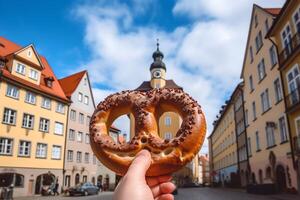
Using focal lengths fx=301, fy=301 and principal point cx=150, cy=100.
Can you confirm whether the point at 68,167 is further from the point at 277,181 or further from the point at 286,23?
the point at 286,23

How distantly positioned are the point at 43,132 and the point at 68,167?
6093mm

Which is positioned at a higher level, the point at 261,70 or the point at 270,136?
the point at 261,70

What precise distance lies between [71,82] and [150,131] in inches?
1541

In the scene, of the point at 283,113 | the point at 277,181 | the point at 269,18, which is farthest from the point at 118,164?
the point at 269,18

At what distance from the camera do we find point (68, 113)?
36.8 metres

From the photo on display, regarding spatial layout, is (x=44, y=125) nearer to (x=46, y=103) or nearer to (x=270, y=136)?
(x=46, y=103)

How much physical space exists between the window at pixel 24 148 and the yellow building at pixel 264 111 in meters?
22.7

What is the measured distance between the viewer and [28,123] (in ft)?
100

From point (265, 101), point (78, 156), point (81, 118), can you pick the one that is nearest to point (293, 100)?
point (265, 101)

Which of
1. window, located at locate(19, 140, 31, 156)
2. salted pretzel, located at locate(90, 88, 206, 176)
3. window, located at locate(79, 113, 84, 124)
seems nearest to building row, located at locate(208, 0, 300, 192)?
salted pretzel, located at locate(90, 88, 206, 176)

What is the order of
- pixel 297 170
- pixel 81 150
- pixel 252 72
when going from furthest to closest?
pixel 81 150 → pixel 252 72 → pixel 297 170

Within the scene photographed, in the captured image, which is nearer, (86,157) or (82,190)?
(82,190)

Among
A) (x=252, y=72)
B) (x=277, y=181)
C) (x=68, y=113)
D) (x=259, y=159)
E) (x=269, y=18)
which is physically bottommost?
(x=277, y=181)

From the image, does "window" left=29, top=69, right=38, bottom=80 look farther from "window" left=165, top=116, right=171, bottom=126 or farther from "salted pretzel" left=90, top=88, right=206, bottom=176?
"window" left=165, top=116, right=171, bottom=126
